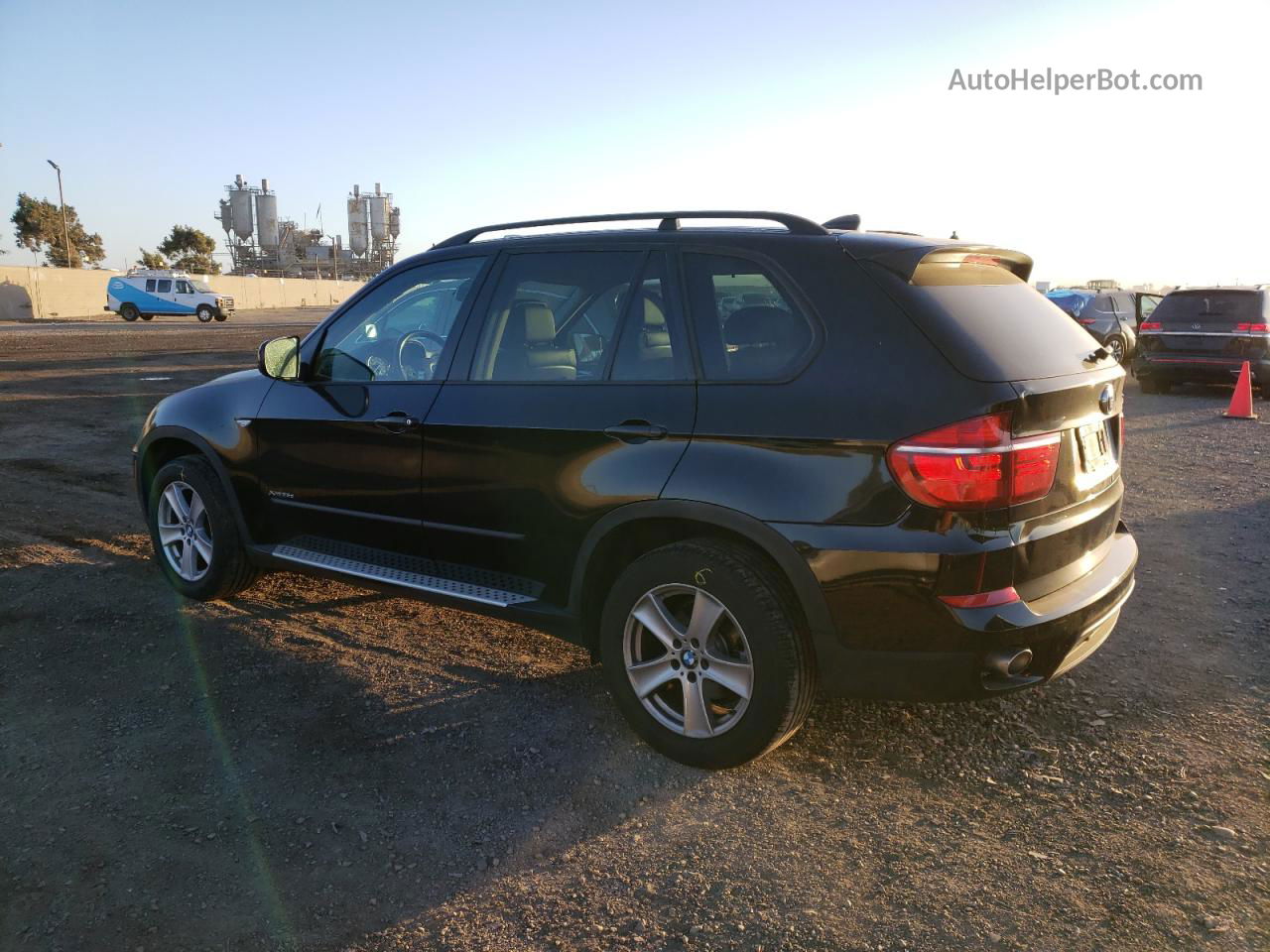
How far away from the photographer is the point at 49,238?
7225 centimetres

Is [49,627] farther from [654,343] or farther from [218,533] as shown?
[654,343]

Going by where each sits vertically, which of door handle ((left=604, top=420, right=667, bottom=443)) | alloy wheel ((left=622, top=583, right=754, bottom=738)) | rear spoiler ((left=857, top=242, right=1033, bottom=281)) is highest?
rear spoiler ((left=857, top=242, right=1033, bottom=281))

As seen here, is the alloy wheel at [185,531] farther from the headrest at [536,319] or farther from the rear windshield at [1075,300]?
the rear windshield at [1075,300]

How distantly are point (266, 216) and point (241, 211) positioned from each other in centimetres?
215

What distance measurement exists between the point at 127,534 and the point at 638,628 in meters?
4.25

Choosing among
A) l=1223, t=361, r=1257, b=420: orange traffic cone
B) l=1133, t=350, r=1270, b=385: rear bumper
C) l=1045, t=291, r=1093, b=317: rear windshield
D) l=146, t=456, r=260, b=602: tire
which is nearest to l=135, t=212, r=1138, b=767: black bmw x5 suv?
l=146, t=456, r=260, b=602: tire

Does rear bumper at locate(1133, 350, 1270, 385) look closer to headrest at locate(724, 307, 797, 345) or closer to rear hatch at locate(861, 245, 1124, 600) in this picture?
Answer: rear hatch at locate(861, 245, 1124, 600)

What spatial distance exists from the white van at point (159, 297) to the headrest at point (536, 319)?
43120 millimetres

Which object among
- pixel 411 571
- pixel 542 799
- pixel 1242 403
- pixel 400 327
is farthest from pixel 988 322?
pixel 1242 403

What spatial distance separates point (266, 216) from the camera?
3447 inches

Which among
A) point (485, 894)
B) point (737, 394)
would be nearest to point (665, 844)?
point (485, 894)

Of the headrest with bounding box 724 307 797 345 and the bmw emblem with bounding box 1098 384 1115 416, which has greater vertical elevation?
the headrest with bounding box 724 307 797 345

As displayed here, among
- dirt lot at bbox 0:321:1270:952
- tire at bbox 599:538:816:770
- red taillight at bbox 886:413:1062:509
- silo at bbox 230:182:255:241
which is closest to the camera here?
dirt lot at bbox 0:321:1270:952

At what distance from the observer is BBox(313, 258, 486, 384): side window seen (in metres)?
4.02
